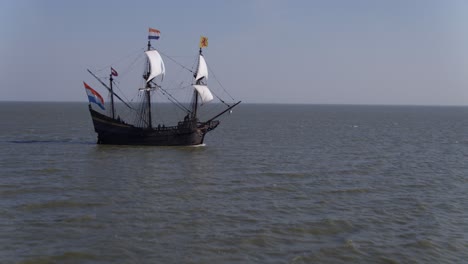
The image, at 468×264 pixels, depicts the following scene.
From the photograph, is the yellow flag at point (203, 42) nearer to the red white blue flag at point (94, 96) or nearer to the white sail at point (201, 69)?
the white sail at point (201, 69)

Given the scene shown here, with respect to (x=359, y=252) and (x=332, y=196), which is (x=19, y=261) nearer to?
(x=359, y=252)

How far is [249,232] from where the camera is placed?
18.9 m

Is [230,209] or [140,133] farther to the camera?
[140,133]

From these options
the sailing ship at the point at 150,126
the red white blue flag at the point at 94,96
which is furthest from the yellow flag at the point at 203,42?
the red white blue flag at the point at 94,96

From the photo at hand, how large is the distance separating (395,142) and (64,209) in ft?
153

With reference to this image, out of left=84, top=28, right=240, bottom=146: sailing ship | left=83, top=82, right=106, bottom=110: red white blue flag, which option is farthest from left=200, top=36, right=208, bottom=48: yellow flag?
left=83, top=82, right=106, bottom=110: red white blue flag

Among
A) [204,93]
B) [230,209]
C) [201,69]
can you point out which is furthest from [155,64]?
[230,209]

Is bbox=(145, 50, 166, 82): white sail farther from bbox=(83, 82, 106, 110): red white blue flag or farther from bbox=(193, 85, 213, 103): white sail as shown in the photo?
bbox=(83, 82, 106, 110): red white blue flag

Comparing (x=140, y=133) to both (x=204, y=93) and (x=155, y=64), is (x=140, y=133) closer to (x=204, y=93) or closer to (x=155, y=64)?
(x=155, y=64)

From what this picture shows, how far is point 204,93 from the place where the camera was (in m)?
51.6

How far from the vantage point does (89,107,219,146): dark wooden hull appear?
4784 cm

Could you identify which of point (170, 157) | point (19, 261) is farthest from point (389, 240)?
point (170, 157)

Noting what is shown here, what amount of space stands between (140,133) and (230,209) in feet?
89.8

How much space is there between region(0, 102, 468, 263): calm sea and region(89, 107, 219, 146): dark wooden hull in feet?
23.2
